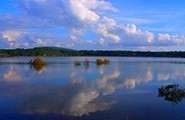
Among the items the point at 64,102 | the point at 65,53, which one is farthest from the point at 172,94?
the point at 65,53

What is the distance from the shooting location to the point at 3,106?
1642cm

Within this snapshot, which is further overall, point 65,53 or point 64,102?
point 65,53

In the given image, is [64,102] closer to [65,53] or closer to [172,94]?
[172,94]

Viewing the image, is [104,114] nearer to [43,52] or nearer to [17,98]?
[17,98]

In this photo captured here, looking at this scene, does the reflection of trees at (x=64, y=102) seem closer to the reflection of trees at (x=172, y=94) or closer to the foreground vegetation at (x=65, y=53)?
the reflection of trees at (x=172, y=94)

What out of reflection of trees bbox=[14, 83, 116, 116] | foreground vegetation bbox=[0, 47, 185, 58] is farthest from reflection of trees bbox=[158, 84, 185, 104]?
foreground vegetation bbox=[0, 47, 185, 58]

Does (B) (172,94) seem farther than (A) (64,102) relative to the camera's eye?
Yes

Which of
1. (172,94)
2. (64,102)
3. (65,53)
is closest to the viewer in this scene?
(64,102)

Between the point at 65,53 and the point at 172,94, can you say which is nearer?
the point at 172,94

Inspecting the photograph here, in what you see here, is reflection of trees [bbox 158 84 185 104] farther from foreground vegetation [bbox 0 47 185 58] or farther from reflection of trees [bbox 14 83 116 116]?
foreground vegetation [bbox 0 47 185 58]

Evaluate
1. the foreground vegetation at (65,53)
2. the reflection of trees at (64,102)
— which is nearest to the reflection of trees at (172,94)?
the reflection of trees at (64,102)

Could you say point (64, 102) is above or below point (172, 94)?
below

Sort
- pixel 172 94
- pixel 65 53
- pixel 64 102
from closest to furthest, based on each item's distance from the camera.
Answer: pixel 64 102 → pixel 172 94 → pixel 65 53

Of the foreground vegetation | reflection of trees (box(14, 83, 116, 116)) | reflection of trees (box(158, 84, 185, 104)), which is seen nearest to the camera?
reflection of trees (box(14, 83, 116, 116))
